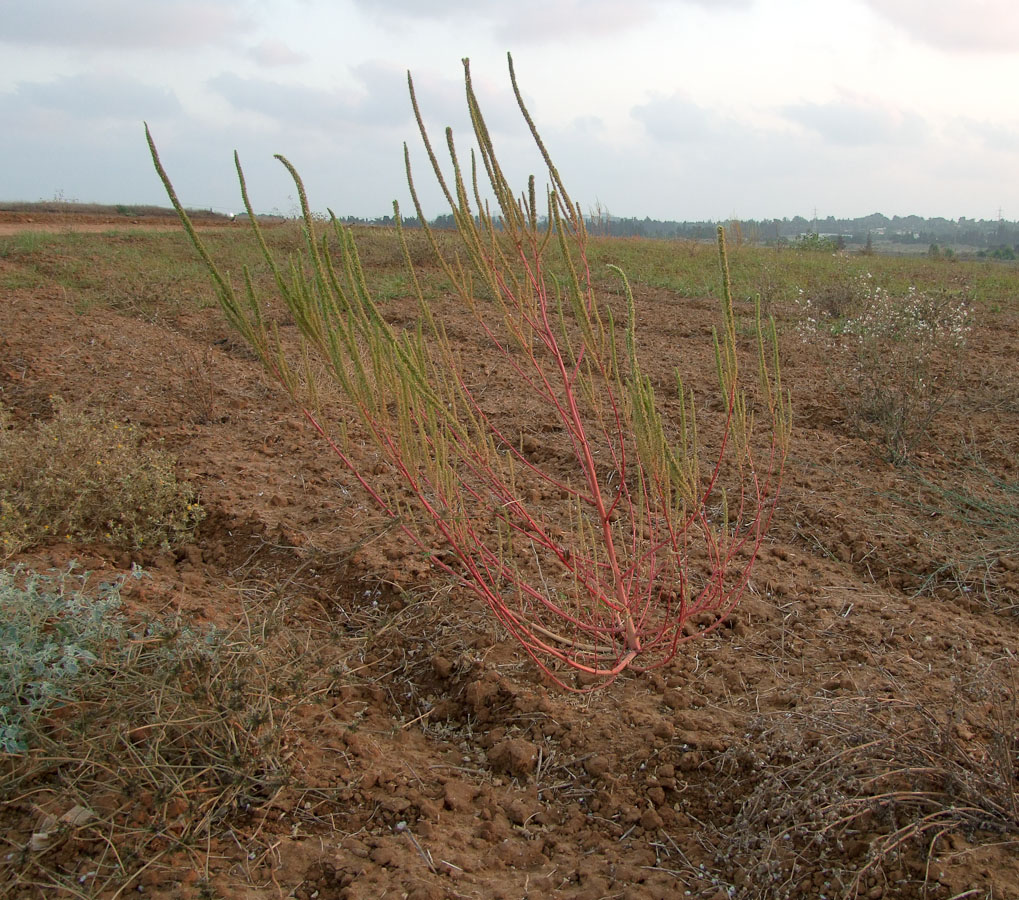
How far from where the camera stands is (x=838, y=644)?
93.7 inches

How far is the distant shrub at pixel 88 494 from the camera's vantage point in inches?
122

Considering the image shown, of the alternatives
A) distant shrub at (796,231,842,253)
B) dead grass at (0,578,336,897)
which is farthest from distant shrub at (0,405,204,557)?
distant shrub at (796,231,842,253)

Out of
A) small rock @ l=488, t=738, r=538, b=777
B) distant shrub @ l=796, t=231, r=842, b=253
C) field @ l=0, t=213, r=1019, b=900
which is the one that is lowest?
small rock @ l=488, t=738, r=538, b=777

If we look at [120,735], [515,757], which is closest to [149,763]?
[120,735]

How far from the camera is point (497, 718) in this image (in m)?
2.18

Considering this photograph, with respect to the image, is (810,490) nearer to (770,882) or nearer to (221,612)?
(770,882)

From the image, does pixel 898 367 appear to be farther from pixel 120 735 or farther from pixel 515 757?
pixel 120 735

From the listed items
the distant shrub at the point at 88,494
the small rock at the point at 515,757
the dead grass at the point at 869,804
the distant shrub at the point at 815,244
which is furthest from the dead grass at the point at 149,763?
the distant shrub at the point at 815,244

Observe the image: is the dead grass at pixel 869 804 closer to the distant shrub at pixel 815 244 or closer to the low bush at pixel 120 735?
the low bush at pixel 120 735

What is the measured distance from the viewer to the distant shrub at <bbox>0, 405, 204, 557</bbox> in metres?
3.10

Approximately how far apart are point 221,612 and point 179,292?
6.89m

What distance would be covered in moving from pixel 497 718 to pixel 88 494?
6.87 ft

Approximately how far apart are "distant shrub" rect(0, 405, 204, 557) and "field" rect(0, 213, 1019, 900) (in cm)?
3

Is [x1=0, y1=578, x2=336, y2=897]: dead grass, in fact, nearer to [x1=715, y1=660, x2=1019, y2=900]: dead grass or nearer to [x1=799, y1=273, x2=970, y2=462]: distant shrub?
[x1=715, y1=660, x2=1019, y2=900]: dead grass
